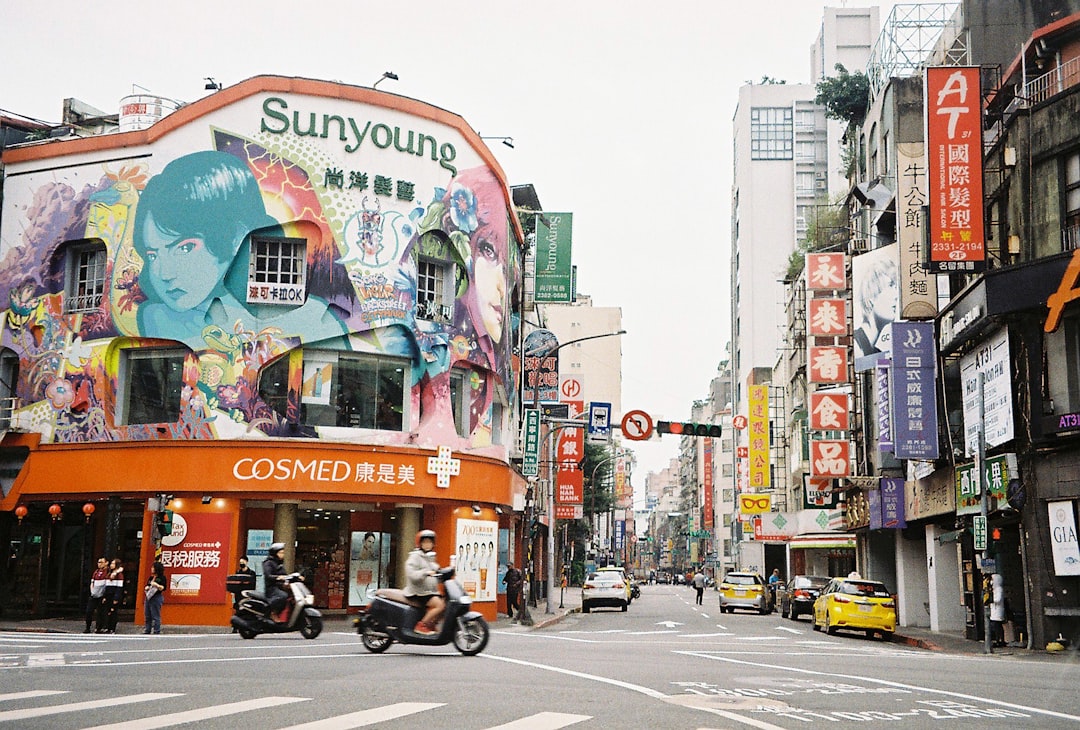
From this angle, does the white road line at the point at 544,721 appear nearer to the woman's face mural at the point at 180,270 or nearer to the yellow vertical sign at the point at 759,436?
the woman's face mural at the point at 180,270

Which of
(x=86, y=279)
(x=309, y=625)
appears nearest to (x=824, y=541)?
(x=86, y=279)

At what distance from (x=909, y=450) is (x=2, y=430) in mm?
26244

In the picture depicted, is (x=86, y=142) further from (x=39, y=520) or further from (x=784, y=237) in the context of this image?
(x=784, y=237)

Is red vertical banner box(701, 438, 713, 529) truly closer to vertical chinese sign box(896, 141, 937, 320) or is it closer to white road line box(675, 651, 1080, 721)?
vertical chinese sign box(896, 141, 937, 320)

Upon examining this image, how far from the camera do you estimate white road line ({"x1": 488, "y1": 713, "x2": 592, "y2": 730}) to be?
9617mm

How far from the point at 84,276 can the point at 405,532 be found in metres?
12.6

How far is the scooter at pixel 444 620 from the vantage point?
685 inches

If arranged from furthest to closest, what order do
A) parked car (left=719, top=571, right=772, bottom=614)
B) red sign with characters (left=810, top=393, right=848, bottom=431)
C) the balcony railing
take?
1. parked car (left=719, top=571, right=772, bottom=614)
2. red sign with characters (left=810, top=393, right=848, bottom=431)
3. the balcony railing

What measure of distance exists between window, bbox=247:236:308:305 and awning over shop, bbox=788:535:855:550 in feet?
113

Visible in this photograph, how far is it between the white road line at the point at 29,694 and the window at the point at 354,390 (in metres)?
21.1

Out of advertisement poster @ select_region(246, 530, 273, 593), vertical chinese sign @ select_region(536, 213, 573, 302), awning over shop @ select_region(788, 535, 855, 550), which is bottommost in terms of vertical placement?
advertisement poster @ select_region(246, 530, 273, 593)

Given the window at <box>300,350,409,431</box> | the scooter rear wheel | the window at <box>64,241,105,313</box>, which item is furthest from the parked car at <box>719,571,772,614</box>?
the scooter rear wheel

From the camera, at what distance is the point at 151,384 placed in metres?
32.9

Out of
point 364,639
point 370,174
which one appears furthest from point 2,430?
point 364,639
